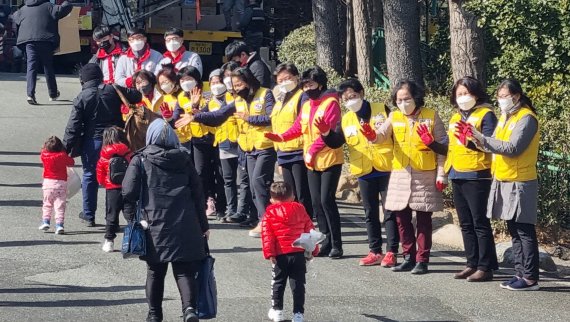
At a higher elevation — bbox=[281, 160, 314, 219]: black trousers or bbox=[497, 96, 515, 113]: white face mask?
bbox=[497, 96, 515, 113]: white face mask

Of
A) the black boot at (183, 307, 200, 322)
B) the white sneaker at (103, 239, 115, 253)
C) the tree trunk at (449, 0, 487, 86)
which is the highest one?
the tree trunk at (449, 0, 487, 86)

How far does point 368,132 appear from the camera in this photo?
32.3ft

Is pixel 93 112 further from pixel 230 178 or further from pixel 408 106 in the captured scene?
pixel 408 106


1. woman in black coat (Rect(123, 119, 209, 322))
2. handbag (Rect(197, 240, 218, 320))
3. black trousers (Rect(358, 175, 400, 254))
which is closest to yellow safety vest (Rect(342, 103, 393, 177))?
black trousers (Rect(358, 175, 400, 254))

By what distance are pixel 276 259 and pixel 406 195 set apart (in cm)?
212

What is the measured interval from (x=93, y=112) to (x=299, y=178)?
2.29 meters

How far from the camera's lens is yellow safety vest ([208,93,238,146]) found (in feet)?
38.4

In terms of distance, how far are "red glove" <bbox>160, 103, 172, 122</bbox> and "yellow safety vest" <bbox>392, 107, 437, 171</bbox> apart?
2.82 metres

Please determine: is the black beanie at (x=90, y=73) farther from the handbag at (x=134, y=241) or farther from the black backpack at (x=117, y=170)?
the handbag at (x=134, y=241)

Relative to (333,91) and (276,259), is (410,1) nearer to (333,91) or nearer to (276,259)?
(333,91)

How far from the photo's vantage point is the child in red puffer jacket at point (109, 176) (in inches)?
417

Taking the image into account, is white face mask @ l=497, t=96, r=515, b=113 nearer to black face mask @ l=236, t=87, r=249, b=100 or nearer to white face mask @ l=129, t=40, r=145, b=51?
black face mask @ l=236, t=87, r=249, b=100

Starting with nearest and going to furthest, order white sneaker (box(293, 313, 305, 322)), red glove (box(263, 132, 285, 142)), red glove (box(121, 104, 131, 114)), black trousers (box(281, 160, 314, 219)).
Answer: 1. white sneaker (box(293, 313, 305, 322))
2. red glove (box(263, 132, 285, 142))
3. black trousers (box(281, 160, 314, 219))
4. red glove (box(121, 104, 131, 114))

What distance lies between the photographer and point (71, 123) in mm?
11477
